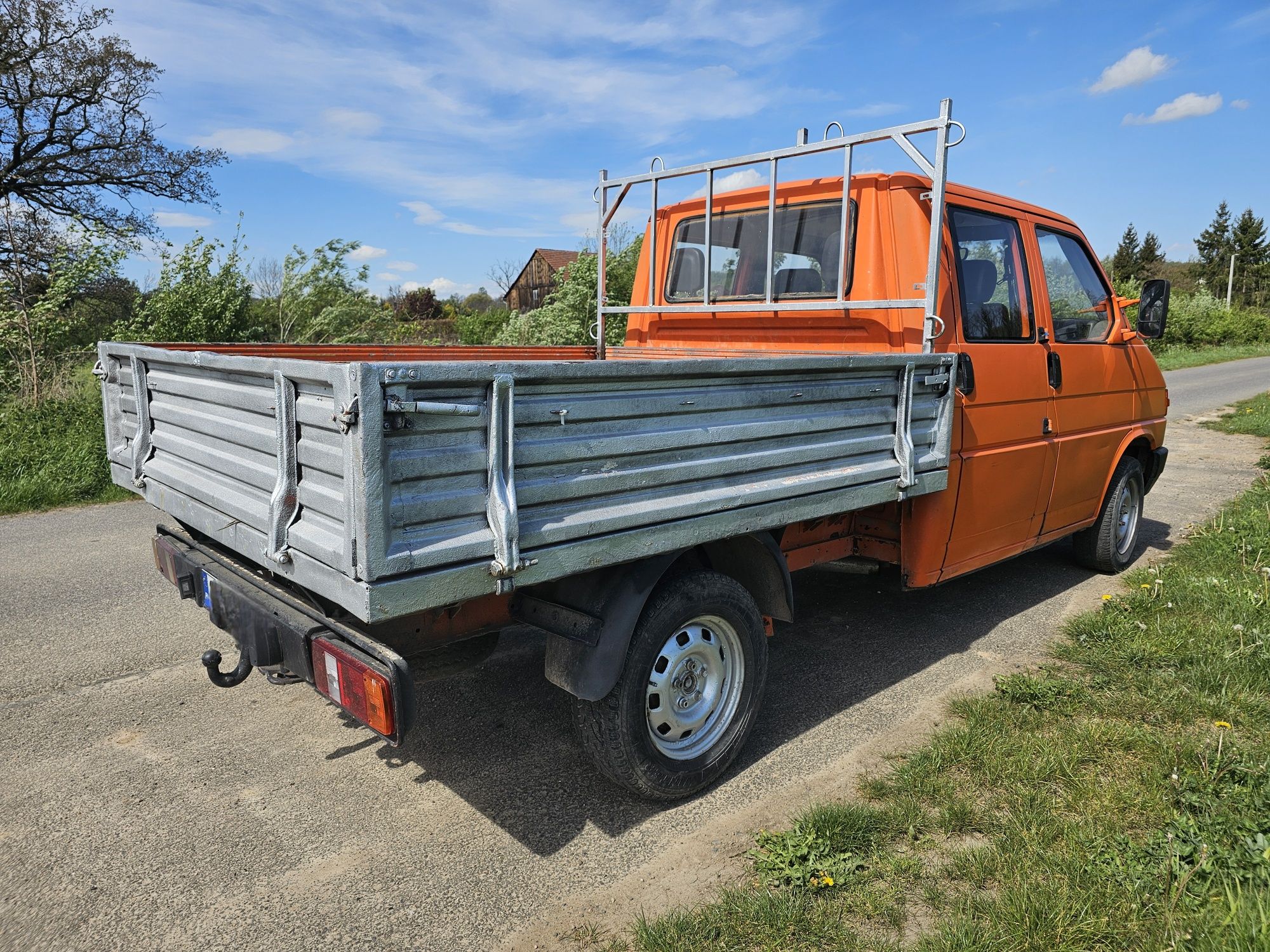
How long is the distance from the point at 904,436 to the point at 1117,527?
3065mm

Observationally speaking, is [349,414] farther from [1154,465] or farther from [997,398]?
[1154,465]

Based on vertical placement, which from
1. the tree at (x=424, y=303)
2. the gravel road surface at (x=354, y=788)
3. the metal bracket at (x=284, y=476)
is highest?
the tree at (x=424, y=303)

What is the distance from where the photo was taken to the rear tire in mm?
5598

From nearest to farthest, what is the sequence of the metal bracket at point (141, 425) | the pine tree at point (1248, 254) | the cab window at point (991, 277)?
the metal bracket at point (141, 425) → the cab window at point (991, 277) → the pine tree at point (1248, 254)

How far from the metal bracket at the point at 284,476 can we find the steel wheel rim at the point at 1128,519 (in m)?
5.35

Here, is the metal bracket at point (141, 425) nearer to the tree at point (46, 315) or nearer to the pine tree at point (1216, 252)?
the tree at point (46, 315)

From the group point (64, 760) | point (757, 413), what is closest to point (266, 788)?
point (64, 760)

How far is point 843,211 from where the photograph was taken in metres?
3.91

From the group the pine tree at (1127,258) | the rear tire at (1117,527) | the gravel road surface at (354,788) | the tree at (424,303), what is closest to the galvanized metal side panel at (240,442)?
the gravel road surface at (354,788)

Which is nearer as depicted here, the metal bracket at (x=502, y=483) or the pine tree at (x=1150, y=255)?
the metal bracket at (x=502, y=483)

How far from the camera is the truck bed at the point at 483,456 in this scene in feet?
6.73

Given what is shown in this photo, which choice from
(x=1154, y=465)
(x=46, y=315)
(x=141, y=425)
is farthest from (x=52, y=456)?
(x=1154, y=465)

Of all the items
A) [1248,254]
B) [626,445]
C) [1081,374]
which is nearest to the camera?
[626,445]

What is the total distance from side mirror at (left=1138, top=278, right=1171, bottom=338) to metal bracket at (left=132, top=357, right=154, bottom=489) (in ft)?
17.4
